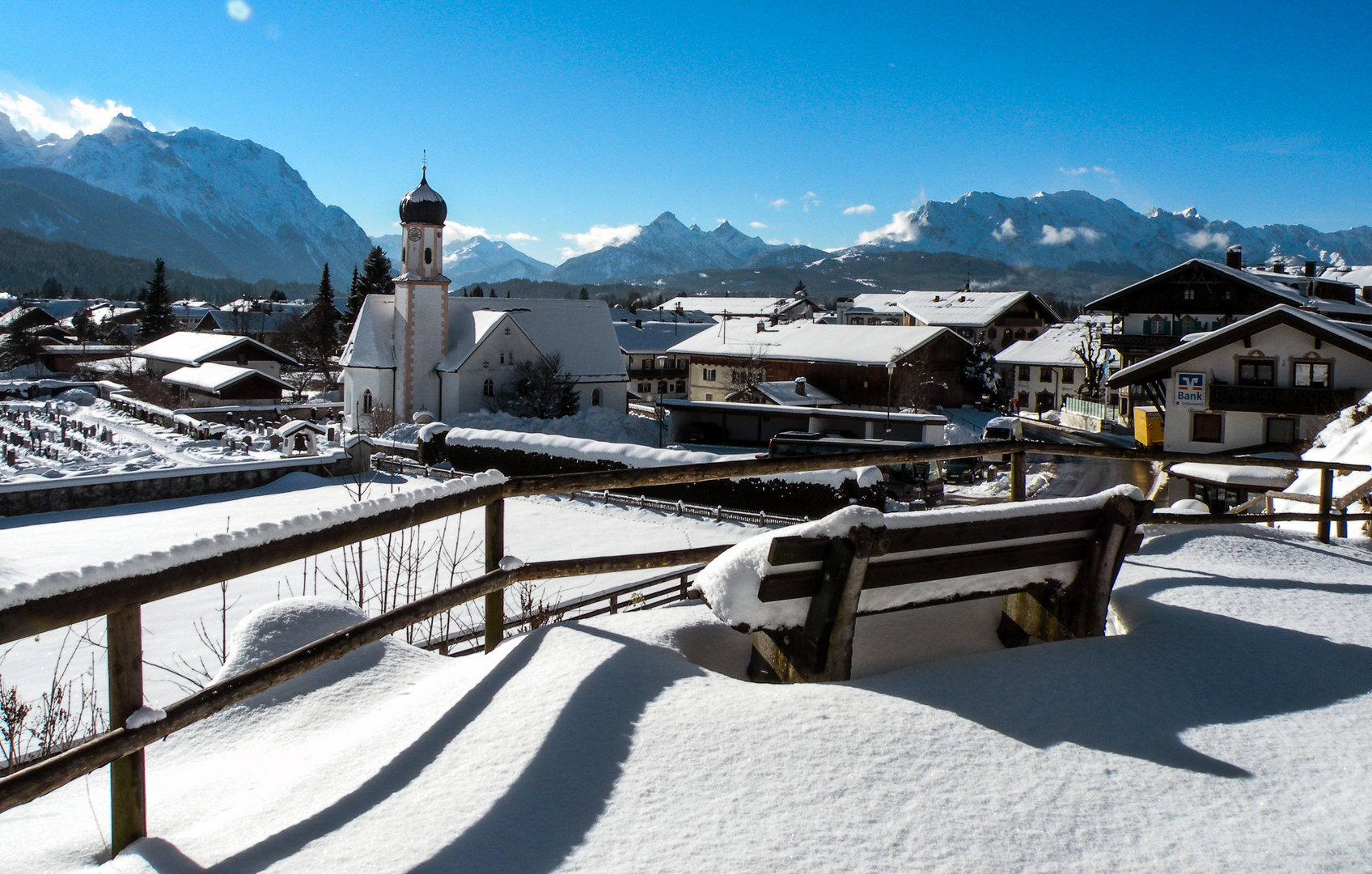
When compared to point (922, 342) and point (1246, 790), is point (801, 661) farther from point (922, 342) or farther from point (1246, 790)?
point (922, 342)

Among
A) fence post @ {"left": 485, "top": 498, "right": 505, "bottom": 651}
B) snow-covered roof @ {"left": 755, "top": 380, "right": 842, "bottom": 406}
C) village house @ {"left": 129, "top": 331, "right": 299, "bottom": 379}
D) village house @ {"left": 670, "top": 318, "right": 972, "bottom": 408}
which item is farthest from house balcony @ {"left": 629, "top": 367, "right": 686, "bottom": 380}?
fence post @ {"left": 485, "top": 498, "right": 505, "bottom": 651}

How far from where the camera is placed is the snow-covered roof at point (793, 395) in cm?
4409

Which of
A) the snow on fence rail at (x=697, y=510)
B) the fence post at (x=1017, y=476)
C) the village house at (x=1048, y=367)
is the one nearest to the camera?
the fence post at (x=1017, y=476)

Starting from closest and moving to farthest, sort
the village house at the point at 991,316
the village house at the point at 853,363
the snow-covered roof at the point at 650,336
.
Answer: the village house at the point at 853,363, the snow-covered roof at the point at 650,336, the village house at the point at 991,316

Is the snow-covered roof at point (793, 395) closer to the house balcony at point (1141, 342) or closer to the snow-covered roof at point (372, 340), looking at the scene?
the house balcony at point (1141, 342)

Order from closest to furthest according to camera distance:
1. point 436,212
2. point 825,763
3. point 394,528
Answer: point 825,763 < point 394,528 < point 436,212

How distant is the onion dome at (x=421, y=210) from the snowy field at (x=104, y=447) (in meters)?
13.0

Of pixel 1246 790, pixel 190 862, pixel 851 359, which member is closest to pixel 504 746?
pixel 190 862

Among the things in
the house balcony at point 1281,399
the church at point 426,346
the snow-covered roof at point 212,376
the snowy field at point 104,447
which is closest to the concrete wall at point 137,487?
the snowy field at point 104,447

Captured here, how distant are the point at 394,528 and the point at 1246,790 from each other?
2.58m

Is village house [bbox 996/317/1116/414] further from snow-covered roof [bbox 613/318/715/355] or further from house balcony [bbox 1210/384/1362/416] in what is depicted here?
house balcony [bbox 1210/384/1362/416]

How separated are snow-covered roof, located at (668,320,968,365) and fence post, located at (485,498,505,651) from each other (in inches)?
1724

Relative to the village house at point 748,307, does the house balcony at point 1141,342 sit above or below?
below

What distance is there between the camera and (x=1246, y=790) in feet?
8.13
